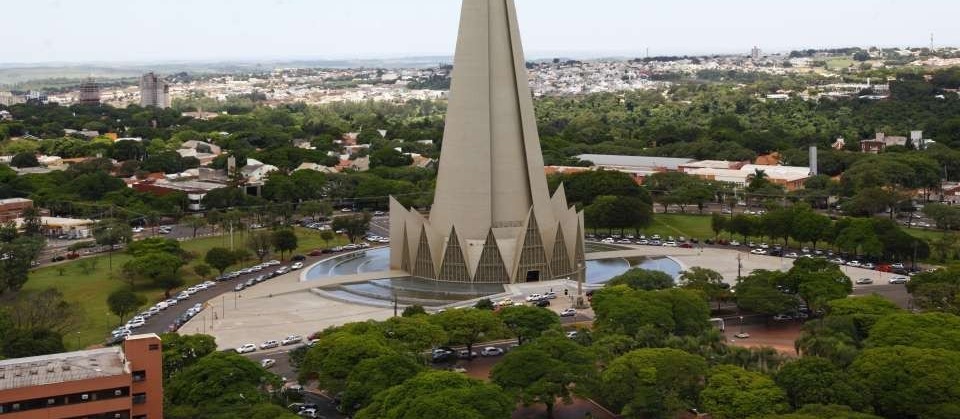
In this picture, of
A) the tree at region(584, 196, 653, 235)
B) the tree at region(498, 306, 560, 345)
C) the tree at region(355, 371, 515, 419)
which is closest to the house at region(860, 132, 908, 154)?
the tree at region(584, 196, 653, 235)

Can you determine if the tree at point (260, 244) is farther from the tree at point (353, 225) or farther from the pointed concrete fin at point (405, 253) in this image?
the pointed concrete fin at point (405, 253)

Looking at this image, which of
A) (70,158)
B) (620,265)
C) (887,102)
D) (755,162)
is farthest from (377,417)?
(887,102)

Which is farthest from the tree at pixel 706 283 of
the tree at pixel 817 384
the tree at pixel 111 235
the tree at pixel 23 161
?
the tree at pixel 23 161

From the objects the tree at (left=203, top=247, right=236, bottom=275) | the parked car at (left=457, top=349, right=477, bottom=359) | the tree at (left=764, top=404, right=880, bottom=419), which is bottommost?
the parked car at (left=457, top=349, right=477, bottom=359)

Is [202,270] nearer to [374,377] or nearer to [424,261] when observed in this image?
[424,261]

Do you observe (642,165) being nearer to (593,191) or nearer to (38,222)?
(593,191)

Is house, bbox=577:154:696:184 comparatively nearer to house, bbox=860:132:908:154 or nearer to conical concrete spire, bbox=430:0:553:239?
house, bbox=860:132:908:154
